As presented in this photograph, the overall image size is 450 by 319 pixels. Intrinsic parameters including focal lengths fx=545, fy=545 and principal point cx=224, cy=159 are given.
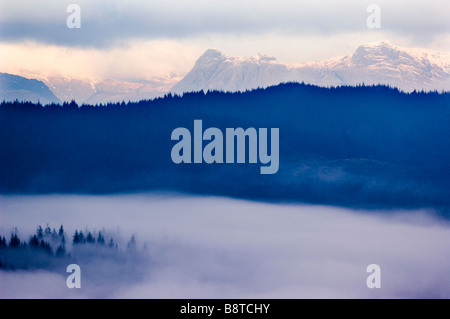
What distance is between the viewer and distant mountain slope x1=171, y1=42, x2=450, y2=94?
130 ft

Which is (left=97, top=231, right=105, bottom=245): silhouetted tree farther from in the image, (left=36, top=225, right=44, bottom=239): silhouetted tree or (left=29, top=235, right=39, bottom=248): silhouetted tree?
(left=29, top=235, right=39, bottom=248): silhouetted tree

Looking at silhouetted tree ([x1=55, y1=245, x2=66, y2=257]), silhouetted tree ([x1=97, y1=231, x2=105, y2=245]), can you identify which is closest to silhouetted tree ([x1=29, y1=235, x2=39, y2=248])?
silhouetted tree ([x1=55, y1=245, x2=66, y2=257])

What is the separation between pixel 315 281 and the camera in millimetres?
37031

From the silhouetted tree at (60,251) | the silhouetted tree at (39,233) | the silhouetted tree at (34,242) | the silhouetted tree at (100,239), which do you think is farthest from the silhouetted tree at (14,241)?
the silhouetted tree at (100,239)

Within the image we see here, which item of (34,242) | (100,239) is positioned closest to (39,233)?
(34,242)

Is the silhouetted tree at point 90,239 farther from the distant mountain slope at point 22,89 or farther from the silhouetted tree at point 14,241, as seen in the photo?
the distant mountain slope at point 22,89

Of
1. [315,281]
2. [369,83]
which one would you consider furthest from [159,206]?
[369,83]

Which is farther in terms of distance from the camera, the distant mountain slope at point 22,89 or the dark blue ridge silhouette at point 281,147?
the dark blue ridge silhouette at point 281,147

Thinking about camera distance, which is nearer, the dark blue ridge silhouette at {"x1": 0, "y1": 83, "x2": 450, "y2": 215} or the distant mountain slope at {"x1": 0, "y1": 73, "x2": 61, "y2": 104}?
the distant mountain slope at {"x1": 0, "y1": 73, "x2": 61, "y2": 104}

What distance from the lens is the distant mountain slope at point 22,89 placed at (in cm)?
3766

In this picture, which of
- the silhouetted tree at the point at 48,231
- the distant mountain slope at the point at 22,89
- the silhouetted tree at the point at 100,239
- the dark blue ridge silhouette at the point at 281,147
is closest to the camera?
the distant mountain slope at the point at 22,89

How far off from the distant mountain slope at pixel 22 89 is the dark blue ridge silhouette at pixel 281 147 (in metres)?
2.64

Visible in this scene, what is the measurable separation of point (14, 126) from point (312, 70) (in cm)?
2579

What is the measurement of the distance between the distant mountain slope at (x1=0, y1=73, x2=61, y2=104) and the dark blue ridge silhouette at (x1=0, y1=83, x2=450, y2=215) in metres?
2.64
